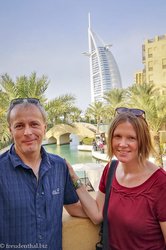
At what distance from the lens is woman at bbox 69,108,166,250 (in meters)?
1.87

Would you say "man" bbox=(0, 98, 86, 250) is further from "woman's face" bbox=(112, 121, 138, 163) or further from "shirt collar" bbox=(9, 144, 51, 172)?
"woman's face" bbox=(112, 121, 138, 163)

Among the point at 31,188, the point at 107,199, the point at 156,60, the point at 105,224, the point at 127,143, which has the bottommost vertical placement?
the point at 105,224

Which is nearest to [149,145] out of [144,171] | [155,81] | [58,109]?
[144,171]

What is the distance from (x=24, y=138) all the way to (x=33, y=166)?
0.21 m

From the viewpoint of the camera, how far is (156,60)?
47.9 meters

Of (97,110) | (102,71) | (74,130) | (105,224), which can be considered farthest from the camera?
(102,71)

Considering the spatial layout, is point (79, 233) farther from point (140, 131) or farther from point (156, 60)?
point (156, 60)

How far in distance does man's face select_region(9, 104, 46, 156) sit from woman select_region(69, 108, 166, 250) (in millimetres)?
399

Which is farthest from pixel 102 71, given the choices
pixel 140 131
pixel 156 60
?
pixel 140 131

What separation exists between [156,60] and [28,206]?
49.5 meters

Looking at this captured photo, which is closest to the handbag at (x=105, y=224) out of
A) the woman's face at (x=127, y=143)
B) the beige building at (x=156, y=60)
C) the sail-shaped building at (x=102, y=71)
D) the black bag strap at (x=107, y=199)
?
the black bag strap at (x=107, y=199)

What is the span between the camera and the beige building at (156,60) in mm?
46859

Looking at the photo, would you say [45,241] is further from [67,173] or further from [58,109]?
[58,109]

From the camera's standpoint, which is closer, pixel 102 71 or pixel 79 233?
pixel 79 233
